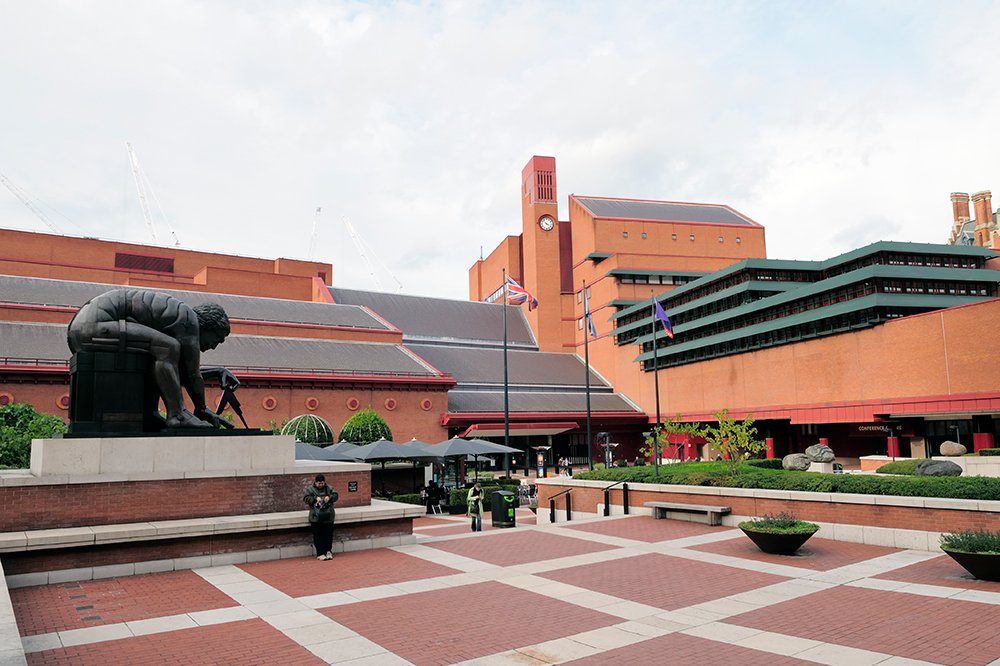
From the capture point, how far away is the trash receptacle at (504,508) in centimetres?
1970

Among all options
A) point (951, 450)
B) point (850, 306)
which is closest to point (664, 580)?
point (951, 450)

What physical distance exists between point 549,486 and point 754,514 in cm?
874

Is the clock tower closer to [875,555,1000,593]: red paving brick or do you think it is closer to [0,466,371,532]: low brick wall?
[0,466,371,532]: low brick wall

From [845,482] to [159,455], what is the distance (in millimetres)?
14919

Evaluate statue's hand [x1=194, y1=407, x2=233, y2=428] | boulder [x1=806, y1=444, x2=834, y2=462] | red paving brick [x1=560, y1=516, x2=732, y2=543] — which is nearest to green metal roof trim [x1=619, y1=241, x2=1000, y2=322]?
boulder [x1=806, y1=444, x2=834, y2=462]

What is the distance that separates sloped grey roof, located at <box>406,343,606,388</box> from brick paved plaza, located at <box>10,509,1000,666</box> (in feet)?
146

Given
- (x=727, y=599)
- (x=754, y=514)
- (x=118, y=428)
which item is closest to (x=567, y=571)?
(x=727, y=599)

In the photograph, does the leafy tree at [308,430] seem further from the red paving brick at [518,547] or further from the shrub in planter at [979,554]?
the shrub in planter at [979,554]

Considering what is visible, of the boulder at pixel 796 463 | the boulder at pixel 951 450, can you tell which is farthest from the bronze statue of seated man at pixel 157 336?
the boulder at pixel 951 450

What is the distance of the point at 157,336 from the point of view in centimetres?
1380

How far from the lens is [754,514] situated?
1725 centimetres

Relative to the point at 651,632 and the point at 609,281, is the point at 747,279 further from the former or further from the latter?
the point at 651,632

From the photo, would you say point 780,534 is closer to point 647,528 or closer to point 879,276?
point 647,528

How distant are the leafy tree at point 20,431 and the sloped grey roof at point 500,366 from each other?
111ft
